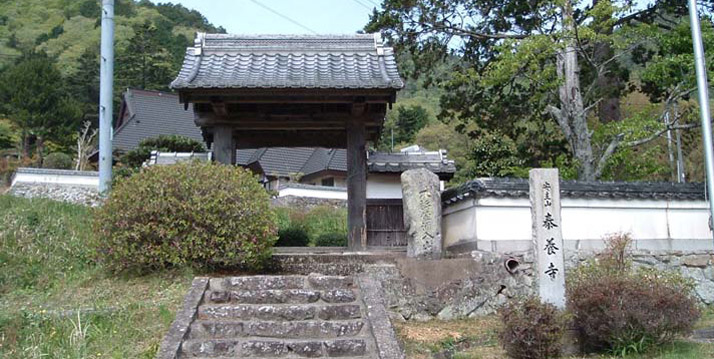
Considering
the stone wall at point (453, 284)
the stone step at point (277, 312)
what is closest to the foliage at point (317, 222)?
the stone wall at point (453, 284)

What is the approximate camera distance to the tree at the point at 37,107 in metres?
31.3

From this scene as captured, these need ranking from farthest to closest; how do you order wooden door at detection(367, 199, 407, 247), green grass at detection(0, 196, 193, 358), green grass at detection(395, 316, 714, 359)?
wooden door at detection(367, 199, 407, 247), green grass at detection(395, 316, 714, 359), green grass at detection(0, 196, 193, 358)

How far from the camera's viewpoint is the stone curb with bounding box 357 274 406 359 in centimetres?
633

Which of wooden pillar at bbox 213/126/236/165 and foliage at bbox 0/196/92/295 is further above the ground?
wooden pillar at bbox 213/126/236/165

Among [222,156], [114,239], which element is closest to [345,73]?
[222,156]

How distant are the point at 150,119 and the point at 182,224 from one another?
26.2 m

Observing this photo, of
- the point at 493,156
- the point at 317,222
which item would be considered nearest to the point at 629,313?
the point at 317,222

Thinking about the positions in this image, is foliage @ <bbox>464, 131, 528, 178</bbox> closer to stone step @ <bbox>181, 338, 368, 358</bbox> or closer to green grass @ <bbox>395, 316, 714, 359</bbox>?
green grass @ <bbox>395, 316, 714, 359</bbox>

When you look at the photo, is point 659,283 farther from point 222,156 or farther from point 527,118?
point 527,118

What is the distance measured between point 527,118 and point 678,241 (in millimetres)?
8554

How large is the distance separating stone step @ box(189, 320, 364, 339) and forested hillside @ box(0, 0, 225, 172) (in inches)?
997

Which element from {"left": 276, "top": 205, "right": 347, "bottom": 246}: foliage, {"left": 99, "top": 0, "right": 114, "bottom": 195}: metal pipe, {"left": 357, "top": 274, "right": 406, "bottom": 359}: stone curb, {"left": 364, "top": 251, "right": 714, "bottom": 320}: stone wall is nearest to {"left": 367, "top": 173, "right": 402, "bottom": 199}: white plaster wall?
{"left": 276, "top": 205, "right": 347, "bottom": 246}: foliage

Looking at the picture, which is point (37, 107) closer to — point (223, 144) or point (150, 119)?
point (150, 119)

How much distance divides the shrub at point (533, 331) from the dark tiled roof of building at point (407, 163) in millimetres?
6972
